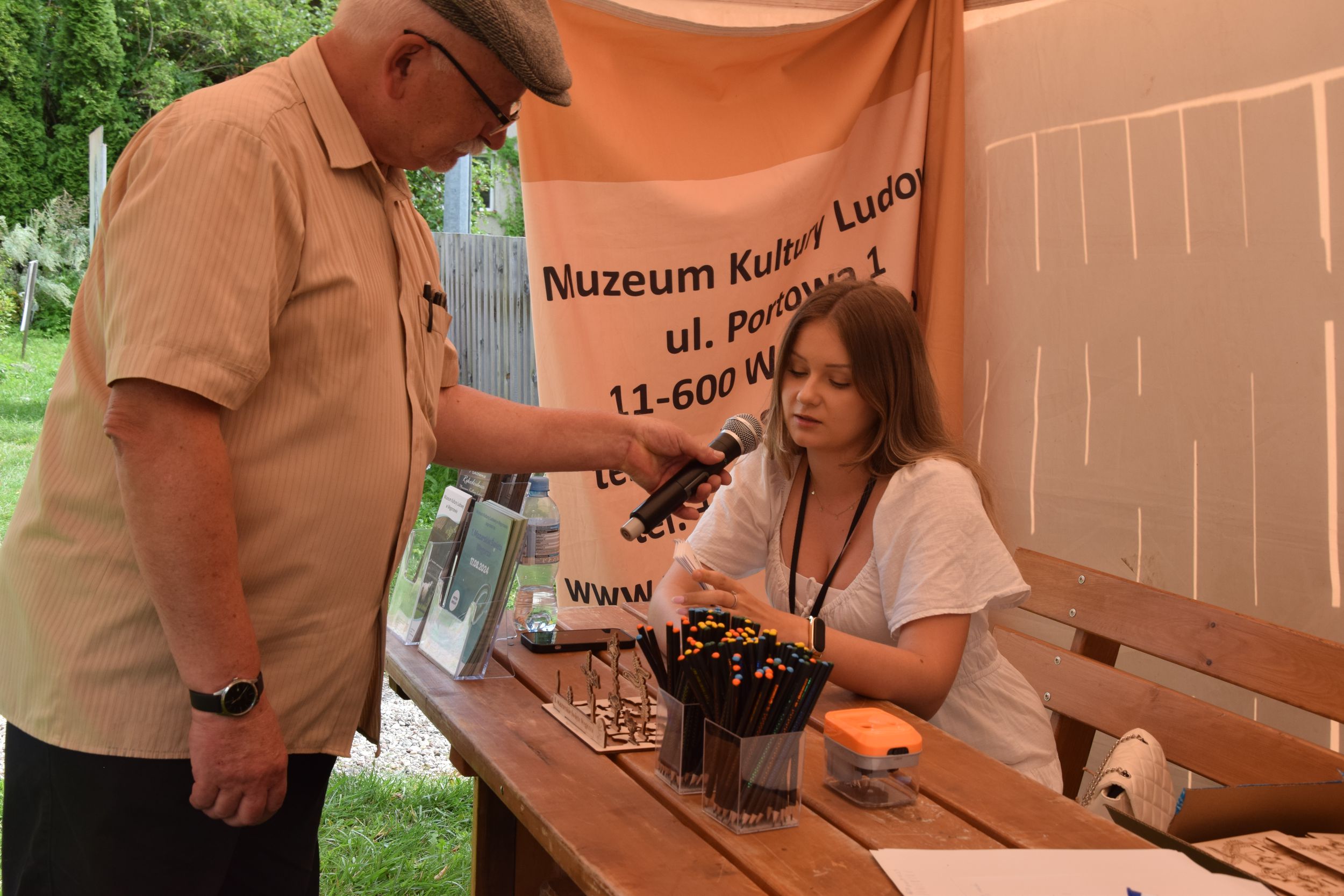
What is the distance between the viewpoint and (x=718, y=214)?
3.11 m

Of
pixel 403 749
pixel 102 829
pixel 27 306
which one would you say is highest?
pixel 27 306

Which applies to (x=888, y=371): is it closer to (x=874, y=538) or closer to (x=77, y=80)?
(x=874, y=538)

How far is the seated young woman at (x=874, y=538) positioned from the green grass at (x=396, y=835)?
1309 mm

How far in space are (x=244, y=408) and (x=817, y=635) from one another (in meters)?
1.01

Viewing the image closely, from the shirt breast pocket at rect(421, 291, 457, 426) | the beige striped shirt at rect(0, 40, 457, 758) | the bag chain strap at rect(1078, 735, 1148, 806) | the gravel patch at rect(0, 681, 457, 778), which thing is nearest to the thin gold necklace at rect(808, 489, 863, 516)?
the bag chain strap at rect(1078, 735, 1148, 806)

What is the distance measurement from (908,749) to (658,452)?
31.4 inches

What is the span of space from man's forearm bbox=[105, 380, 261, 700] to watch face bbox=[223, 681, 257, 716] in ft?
0.04

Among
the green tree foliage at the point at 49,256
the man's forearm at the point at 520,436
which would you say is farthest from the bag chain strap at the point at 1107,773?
the green tree foliage at the point at 49,256

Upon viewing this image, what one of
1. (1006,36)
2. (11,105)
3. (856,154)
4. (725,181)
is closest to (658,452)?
(725,181)

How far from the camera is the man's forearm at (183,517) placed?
113 cm

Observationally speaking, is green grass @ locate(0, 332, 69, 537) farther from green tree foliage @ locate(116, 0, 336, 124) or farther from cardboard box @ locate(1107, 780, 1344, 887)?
cardboard box @ locate(1107, 780, 1344, 887)

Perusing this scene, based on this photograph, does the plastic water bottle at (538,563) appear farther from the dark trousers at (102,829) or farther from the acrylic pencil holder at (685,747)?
the dark trousers at (102,829)

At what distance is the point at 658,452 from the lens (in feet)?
6.45

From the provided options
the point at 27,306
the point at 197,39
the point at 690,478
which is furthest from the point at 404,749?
the point at 197,39
